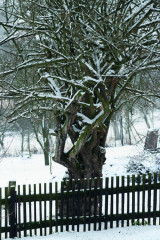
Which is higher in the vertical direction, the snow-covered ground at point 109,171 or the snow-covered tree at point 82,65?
the snow-covered tree at point 82,65

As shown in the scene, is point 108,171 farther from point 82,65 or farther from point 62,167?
point 82,65

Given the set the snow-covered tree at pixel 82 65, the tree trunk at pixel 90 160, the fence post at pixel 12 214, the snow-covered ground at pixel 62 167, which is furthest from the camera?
the snow-covered ground at pixel 62 167

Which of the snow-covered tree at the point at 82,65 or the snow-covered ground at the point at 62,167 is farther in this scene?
the snow-covered ground at the point at 62,167

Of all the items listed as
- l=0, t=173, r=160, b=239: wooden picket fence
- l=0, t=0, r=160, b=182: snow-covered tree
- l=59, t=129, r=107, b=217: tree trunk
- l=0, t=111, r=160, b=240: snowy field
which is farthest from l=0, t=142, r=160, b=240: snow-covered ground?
l=0, t=0, r=160, b=182: snow-covered tree

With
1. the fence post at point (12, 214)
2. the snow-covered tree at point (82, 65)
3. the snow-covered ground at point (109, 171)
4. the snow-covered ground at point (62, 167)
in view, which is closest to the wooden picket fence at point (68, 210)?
the fence post at point (12, 214)

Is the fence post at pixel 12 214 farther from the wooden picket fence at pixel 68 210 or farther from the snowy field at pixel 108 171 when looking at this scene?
the snowy field at pixel 108 171

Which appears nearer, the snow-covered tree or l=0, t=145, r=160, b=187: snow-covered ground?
the snow-covered tree

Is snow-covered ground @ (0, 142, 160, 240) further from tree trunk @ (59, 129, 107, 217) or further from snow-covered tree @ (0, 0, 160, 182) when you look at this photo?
snow-covered tree @ (0, 0, 160, 182)

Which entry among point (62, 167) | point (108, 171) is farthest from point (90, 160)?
→ point (62, 167)

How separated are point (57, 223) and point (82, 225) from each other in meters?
0.66

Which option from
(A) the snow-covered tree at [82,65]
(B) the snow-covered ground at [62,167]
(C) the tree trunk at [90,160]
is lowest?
(B) the snow-covered ground at [62,167]

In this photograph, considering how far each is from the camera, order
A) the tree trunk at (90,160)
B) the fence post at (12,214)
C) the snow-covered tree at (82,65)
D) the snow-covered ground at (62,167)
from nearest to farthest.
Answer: the fence post at (12,214) → the snow-covered tree at (82,65) → the tree trunk at (90,160) → the snow-covered ground at (62,167)

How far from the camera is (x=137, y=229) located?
21.0 ft

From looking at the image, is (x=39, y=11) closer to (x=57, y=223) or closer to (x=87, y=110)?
(x=87, y=110)
